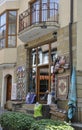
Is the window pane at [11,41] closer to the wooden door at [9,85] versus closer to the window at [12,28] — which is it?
the window at [12,28]

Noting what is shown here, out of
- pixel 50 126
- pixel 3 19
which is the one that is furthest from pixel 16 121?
pixel 3 19

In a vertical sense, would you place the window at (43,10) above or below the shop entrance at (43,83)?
above

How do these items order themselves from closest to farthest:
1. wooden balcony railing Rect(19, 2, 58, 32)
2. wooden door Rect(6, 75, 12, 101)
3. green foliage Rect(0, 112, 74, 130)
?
green foliage Rect(0, 112, 74, 130)
wooden balcony railing Rect(19, 2, 58, 32)
wooden door Rect(6, 75, 12, 101)

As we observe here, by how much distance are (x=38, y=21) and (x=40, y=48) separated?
176cm

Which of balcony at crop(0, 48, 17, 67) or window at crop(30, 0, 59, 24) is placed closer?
window at crop(30, 0, 59, 24)

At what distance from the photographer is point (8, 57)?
2278 cm

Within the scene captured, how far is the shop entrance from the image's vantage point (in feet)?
61.4

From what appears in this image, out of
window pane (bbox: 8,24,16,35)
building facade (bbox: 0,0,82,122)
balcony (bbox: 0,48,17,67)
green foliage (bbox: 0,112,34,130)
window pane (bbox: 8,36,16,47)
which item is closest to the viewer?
green foliage (bbox: 0,112,34,130)

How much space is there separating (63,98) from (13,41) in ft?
26.5

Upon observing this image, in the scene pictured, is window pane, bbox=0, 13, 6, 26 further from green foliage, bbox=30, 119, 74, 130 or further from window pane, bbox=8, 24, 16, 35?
green foliage, bbox=30, 119, 74, 130

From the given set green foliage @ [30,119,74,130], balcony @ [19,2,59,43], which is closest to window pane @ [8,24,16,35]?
balcony @ [19,2,59,43]

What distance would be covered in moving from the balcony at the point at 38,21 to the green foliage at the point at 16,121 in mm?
6787

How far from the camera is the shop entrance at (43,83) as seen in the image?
18.7 m

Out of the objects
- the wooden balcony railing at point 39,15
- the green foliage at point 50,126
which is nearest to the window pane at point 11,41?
the wooden balcony railing at point 39,15
